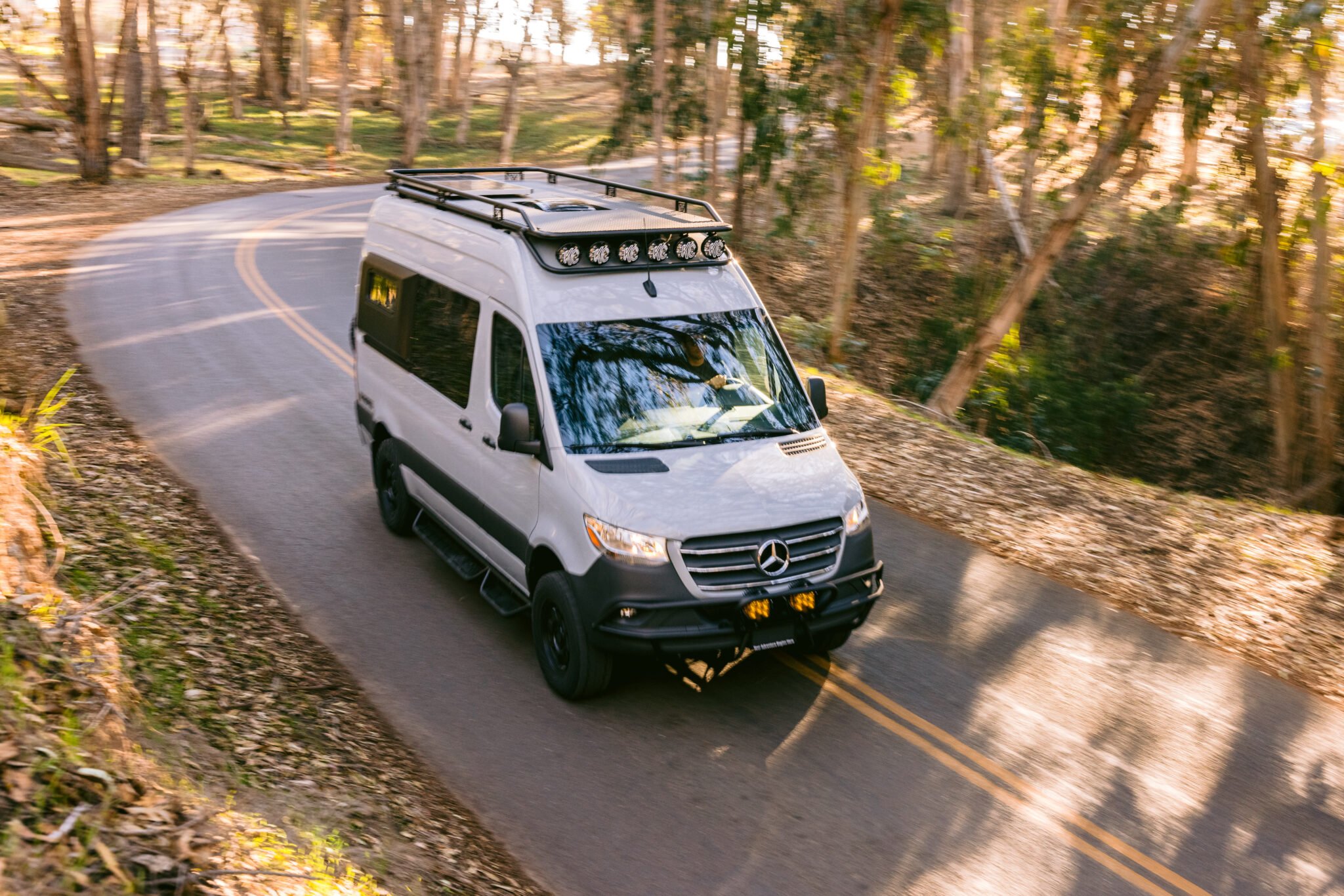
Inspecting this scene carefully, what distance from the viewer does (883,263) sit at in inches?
1041

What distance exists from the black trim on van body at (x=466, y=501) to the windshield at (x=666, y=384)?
2.94ft

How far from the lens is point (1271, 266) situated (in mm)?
16156

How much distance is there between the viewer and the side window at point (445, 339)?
805cm

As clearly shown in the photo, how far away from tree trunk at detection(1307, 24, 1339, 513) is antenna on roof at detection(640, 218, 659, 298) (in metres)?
11.5

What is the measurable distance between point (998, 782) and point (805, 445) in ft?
7.70

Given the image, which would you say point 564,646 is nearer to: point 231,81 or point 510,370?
point 510,370

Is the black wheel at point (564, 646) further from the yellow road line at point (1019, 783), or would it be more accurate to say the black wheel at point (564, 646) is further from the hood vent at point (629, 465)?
the yellow road line at point (1019, 783)

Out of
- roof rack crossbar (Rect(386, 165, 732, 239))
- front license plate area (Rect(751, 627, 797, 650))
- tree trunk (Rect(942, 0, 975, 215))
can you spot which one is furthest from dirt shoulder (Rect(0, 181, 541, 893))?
tree trunk (Rect(942, 0, 975, 215))

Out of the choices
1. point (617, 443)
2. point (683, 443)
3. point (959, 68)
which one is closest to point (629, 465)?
point (617, 443)

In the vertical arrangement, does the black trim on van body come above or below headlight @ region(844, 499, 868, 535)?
below

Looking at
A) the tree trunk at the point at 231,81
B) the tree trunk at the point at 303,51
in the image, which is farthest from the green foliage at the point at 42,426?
the tree trunk at the point at 303,51

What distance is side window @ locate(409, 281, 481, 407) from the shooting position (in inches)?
317

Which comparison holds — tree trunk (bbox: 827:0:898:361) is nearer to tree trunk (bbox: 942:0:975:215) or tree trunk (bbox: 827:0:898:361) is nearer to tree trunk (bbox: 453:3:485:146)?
tree trunk (bbox: 942:0:975:215)

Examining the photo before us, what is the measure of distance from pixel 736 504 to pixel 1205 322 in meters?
19.2
